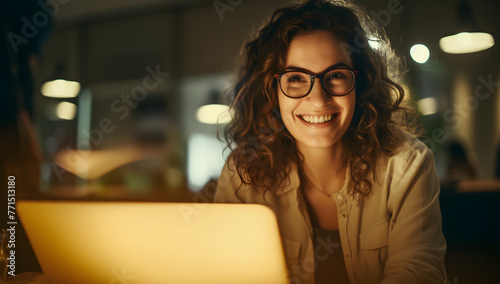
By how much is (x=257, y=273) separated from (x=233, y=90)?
750 mm

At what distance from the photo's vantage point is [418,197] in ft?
3.86

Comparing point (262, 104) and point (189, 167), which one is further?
point (189, 167)

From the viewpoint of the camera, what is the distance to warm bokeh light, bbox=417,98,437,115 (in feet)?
3.84

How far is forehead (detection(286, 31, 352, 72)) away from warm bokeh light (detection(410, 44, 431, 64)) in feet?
0.68

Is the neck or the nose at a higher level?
the nose

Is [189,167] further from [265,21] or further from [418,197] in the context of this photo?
[418,197]

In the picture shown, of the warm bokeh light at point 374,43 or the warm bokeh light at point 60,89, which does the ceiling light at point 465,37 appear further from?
the warm bokeh light at point 60,89

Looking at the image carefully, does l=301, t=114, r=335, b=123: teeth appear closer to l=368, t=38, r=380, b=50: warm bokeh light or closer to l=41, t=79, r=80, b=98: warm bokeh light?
l=368, t=38, r=380, b=50: warm bokeh light

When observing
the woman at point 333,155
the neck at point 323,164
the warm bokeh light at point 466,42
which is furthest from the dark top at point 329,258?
the warm bokeh light at point 466,42

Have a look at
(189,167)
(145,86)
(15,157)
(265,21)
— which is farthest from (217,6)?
(15,157)

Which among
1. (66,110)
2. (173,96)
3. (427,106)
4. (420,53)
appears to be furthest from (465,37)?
(66,110)

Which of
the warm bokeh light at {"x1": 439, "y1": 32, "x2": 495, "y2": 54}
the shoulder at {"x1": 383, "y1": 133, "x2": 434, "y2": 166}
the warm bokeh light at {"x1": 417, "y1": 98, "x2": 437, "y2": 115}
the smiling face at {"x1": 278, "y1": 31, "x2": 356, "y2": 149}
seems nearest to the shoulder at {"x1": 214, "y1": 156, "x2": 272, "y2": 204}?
the smiling face at {"x1": 278, "y1": 31, "x2": 356, "y2": 149}

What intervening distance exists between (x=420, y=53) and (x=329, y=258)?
0.77m

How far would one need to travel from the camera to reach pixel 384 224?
3.99 feet
